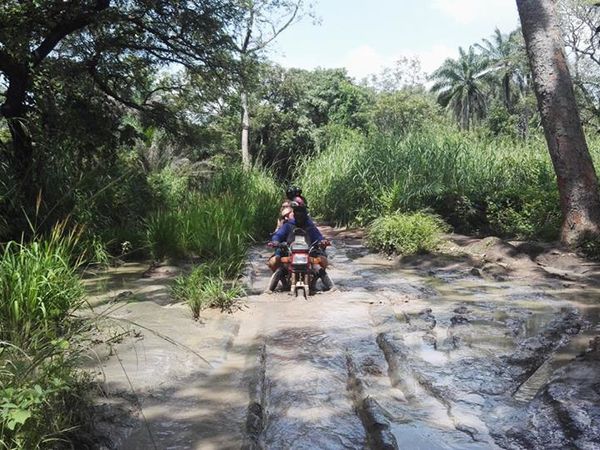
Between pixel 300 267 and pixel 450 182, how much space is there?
23.1ft

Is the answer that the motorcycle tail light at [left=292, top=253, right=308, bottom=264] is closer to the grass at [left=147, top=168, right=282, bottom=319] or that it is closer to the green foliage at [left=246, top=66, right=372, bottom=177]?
the grass at [left=147, top=168, right=282, bottom=319]

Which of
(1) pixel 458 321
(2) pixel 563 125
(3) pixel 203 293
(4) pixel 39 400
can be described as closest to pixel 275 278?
(3) pixel 203 293

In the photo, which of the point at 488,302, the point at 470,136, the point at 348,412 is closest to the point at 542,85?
the point at 488,302

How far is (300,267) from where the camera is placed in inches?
264

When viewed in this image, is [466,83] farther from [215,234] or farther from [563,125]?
[215,234]

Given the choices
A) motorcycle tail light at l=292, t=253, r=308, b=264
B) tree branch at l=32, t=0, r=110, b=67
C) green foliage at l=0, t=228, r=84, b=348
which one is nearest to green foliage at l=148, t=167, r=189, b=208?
tree branch at l=32, t=0, r=110, b=67

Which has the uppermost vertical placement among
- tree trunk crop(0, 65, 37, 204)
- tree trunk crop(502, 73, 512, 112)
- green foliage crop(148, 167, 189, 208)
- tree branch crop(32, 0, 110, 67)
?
tree trunk crop(502, 73, 512, 112)

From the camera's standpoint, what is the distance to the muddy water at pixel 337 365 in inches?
123

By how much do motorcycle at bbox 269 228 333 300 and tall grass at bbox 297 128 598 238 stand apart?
16.2ft

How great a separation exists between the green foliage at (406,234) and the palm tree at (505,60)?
112ft

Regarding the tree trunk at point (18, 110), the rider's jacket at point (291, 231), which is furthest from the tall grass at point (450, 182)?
the tree trunk at point (18, 110)

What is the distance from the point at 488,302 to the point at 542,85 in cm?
452

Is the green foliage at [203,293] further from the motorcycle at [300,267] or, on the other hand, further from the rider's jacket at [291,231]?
the rider's jacket at [291,231]

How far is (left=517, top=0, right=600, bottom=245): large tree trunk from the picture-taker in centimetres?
868
